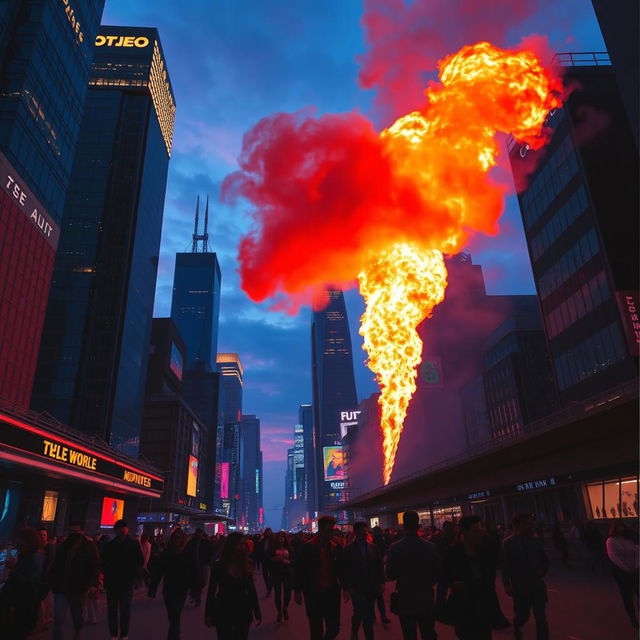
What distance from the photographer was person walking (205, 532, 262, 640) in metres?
5.46

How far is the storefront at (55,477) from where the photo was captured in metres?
21.9

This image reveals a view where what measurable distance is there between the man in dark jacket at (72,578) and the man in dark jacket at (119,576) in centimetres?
39

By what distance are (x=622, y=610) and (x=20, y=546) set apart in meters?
11.0

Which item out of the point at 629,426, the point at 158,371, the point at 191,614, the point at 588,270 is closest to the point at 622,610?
the point at 191,614

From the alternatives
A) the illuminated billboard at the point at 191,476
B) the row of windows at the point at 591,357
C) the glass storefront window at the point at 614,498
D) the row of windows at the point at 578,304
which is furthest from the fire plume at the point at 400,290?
the illuminated billboard at the point at 191,476

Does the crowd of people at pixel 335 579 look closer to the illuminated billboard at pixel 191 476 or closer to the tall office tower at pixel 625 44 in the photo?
the tall office tower at pixel 625 44

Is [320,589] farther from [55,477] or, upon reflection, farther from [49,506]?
[49,506]

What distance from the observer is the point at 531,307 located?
4938 inches

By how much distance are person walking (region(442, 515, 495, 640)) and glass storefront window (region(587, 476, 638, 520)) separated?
23233 mm

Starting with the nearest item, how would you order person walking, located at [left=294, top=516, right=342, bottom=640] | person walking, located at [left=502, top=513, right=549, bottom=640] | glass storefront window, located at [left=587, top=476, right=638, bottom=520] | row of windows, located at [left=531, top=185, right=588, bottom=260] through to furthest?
person walking, located at [left=294, top=516, right=342, bottom=640] → person walking, located at [left=502, top=513, right=549, bottom=640] → glass storefront window, located at [left=587, top=476, right=638, bottom=520] → row of windows, located at [left=531, top=185, right=588, bottom=260]

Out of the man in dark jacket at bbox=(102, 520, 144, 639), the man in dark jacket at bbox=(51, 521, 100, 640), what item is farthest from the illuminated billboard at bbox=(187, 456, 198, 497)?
the man in dark jacket at bbox=(51, 521, 100, 640)

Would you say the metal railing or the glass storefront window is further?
the glass storefront window

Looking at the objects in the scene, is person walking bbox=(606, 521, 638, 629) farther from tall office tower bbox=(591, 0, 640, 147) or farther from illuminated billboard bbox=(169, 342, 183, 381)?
illuminated billboard bbox=(169, 342, 183, 381)

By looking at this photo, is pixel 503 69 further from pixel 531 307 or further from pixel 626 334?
pixel 531 307
